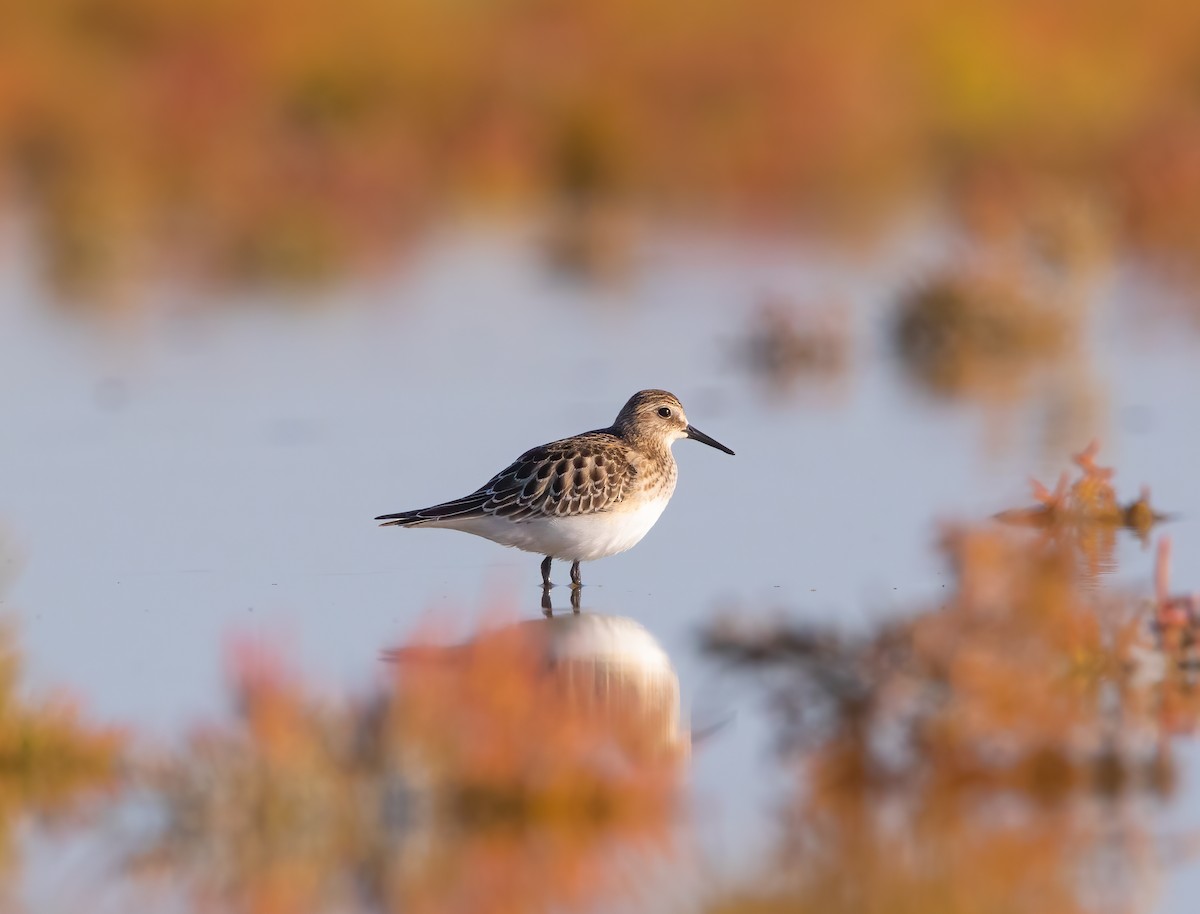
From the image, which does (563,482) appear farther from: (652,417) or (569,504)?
(652,417)

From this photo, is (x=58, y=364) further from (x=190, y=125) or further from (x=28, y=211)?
(x=190, y=125)

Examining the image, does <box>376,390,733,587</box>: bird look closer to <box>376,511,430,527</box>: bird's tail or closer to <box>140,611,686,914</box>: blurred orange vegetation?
<box>376,511,430,527</box>: bird's tail

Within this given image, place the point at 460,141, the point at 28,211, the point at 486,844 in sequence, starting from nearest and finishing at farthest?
the point at 486,844 → the point at 28,211 → the point at 460,141

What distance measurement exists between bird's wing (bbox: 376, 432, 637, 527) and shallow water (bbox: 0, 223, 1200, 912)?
1.34 ft

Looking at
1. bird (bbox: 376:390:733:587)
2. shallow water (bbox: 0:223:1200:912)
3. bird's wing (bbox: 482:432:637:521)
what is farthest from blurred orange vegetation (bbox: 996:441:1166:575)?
bird's wing (bbox: 482:432:637:521)

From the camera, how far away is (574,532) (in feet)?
34.9

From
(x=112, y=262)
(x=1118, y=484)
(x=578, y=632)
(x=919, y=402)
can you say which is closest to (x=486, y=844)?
(x=578, y=632)

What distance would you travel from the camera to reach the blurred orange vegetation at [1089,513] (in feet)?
37.8

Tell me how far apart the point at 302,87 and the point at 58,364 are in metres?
21.7

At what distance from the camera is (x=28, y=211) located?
1318 inches

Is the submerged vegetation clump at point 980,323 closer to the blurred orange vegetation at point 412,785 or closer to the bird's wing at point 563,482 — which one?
the bird's wing at point 563,482

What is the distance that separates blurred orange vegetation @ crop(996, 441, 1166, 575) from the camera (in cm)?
1152

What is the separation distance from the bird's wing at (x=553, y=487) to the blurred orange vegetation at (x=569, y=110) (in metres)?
19.0

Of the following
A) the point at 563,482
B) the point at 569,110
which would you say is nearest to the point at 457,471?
the point at 563,482
